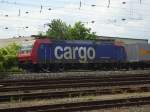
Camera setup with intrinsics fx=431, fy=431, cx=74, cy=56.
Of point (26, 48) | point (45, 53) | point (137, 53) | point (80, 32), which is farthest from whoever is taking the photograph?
point (80, 32)

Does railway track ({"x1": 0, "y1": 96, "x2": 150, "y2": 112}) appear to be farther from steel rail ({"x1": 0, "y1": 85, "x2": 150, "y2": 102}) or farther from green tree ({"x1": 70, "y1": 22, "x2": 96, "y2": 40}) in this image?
green tree ({"x1": 70, "y1": 22, "x2": 96, "y2": 40})

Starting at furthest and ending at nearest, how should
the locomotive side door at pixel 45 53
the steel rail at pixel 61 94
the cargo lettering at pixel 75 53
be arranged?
the cargo lettering at pixel 75 53
the locomotive side door at pixel 45 53
the steel rail at pixel 61 94

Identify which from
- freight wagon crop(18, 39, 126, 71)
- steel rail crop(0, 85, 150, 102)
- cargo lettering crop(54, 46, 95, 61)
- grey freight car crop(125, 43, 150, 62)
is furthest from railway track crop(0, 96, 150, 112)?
grey freight car crop(125, 43, 150, 62)

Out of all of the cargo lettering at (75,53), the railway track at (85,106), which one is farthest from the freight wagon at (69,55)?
the railway track at (85,106)

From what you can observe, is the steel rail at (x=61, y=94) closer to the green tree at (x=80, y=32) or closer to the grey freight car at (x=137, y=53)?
the grey freight car at (x=137, y=53)

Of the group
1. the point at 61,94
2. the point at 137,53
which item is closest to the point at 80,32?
the point at 137,53

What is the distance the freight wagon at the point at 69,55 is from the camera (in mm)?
40750

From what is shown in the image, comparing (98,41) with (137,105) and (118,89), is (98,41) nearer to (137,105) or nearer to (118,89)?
(118,89)

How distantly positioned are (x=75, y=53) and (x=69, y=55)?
892 mm

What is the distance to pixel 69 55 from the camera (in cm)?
4322

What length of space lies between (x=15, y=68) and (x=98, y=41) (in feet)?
33.3

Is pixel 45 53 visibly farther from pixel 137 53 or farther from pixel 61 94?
pixel 61 94

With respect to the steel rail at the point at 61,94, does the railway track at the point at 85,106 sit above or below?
above

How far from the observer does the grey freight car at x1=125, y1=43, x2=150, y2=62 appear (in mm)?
49131
